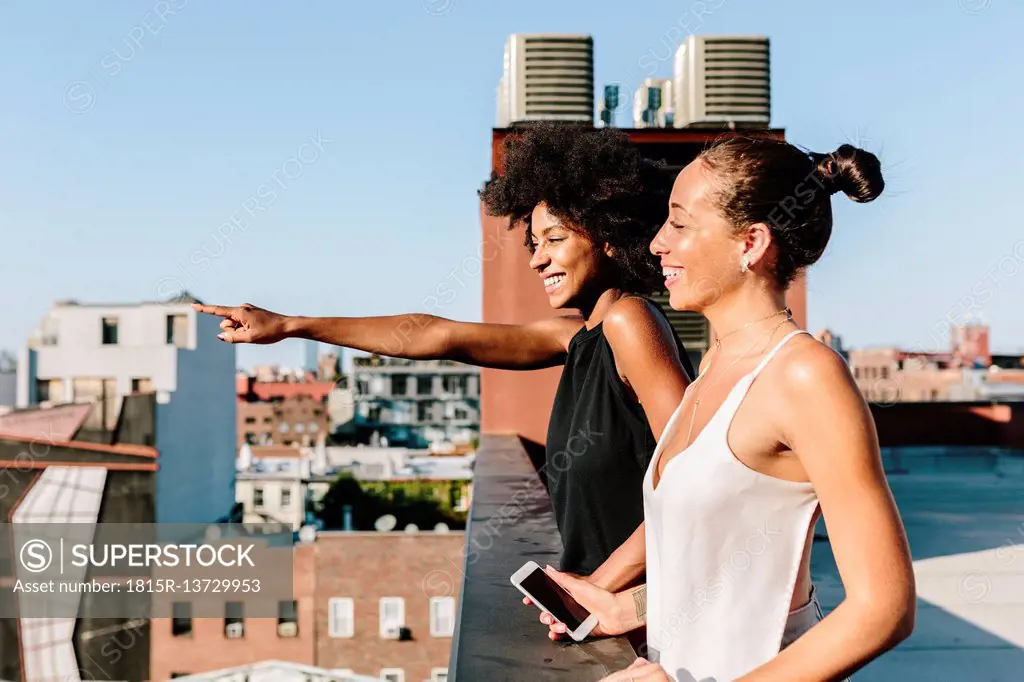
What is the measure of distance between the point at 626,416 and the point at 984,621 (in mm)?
3905

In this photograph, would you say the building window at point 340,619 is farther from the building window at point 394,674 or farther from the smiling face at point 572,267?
the smiling face at point 572,267

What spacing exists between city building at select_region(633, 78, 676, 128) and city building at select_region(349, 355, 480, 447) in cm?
6065

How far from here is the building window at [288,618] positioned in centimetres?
2295

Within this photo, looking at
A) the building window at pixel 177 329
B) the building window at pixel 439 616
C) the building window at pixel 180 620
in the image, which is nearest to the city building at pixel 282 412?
the building window at pixel 177 329

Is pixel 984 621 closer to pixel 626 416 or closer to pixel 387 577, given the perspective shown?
pixel 626 416

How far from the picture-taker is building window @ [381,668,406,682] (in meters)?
23.2

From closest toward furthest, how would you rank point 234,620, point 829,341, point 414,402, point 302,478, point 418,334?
point 418,334
point 829,341
point 234,620
point 302,478
point 414,402

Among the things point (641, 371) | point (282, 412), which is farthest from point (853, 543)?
point (282, 412)

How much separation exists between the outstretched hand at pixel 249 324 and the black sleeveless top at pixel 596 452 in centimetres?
62

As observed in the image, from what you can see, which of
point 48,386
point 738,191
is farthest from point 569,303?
point 48,386

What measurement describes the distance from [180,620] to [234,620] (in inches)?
49.5

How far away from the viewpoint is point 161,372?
109 feet

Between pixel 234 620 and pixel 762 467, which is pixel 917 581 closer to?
pixel 762 467

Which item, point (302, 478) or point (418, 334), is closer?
point (418, 334)
